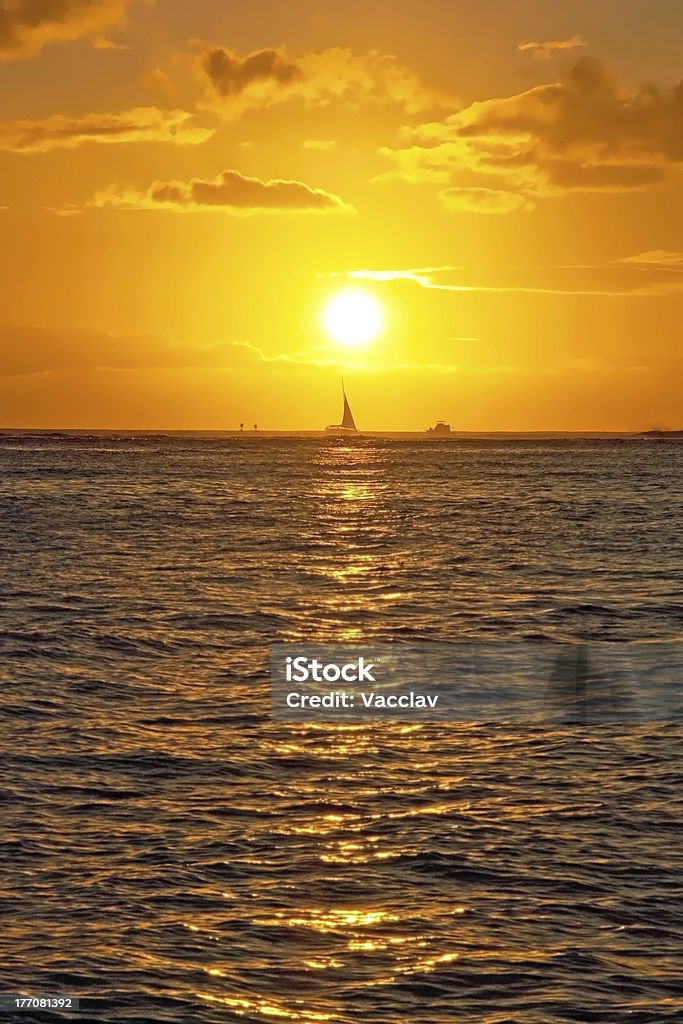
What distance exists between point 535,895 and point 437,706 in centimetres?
1417

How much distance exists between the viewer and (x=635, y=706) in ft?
119

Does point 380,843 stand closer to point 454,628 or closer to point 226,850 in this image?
point 226,850

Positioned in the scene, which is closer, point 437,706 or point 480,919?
point 480,919

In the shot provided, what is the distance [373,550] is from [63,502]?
54.5 m

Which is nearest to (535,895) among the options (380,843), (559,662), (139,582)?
(380,843)

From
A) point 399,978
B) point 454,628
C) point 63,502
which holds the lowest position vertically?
point 399,978

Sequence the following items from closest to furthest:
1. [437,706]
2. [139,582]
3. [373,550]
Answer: [437,706] → [139,582] → [373,550]

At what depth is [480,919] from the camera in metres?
21.1

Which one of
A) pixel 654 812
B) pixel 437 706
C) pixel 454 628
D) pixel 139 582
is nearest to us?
pixel 654 812

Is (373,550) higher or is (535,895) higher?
(373,550)

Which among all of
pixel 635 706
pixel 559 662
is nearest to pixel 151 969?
pixel 635 706

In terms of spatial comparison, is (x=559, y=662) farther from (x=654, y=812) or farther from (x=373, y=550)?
(x=373, y=550)

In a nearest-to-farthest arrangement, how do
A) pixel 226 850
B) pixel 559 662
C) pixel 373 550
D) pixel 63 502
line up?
pixel 226 850 < pixel 559 662 < pixel 373 550 < pixel 63 502

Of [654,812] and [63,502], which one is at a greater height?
[63,502]
